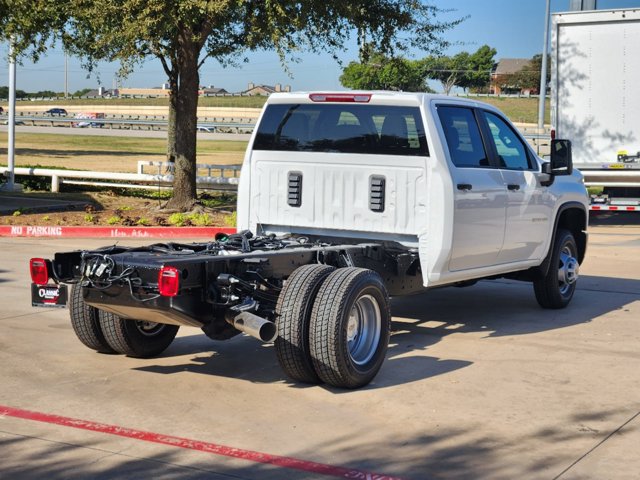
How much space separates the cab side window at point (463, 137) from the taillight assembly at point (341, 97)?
659mm

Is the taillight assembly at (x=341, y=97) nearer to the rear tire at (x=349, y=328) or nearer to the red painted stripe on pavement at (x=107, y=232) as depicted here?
the rear tire at (x=349, y=328)

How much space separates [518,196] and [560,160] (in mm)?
717

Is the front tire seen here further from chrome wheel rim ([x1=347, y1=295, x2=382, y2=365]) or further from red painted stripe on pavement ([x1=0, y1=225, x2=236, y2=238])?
red painted stripe on pavement ([x1=0, y1=225, x2=236, y2=238])

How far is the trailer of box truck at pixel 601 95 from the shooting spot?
18.3 m

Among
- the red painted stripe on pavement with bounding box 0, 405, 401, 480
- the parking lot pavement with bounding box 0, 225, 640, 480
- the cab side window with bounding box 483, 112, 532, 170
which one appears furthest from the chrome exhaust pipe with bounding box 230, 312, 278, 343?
the cab side window with bounding box 483, 112, 532, 170

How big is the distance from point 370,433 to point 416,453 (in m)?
0.45

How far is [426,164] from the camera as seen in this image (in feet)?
27.4

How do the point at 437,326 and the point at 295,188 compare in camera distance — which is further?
the point at 437,326

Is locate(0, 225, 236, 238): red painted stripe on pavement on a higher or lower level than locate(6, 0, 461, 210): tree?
lower

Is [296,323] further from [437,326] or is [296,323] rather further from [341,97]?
[437,326]

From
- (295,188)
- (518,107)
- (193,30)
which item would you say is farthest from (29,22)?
(518,107)

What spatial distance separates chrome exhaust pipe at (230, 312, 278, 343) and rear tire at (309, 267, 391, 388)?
33 cm

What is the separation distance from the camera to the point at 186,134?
19.0 meters

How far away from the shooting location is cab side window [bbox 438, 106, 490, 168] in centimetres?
868
